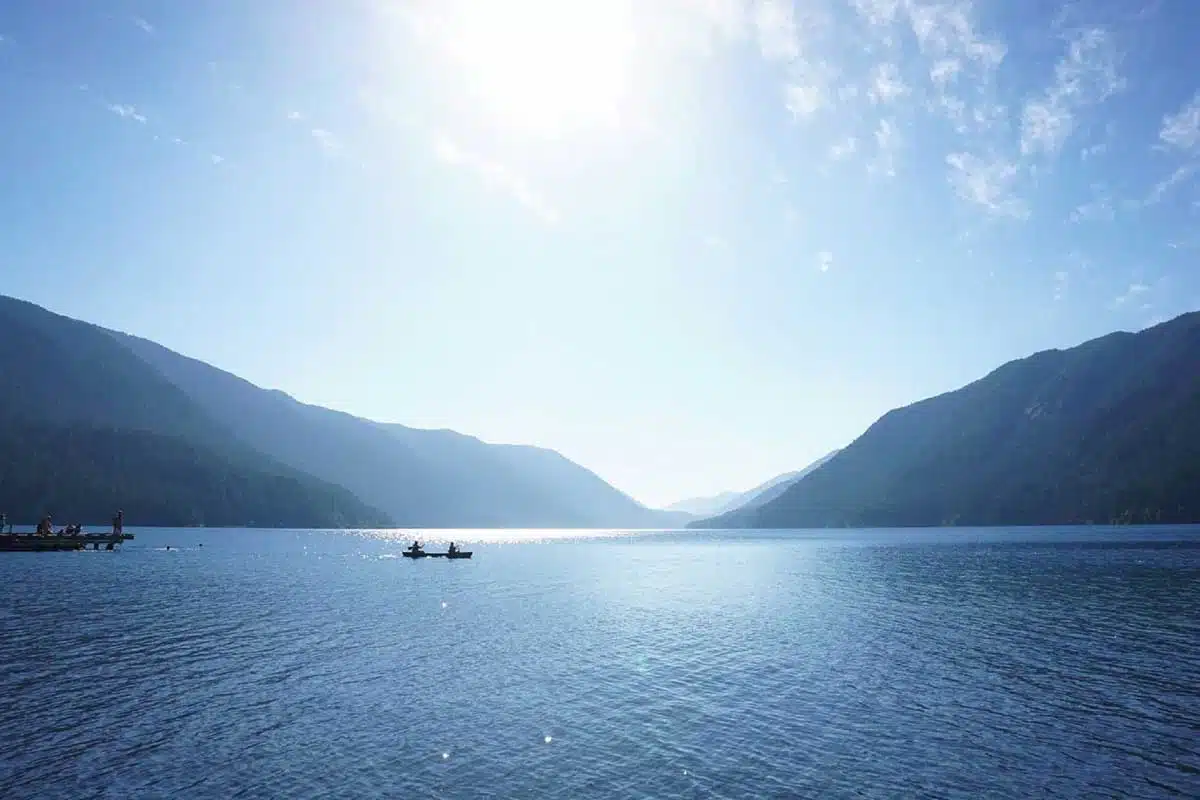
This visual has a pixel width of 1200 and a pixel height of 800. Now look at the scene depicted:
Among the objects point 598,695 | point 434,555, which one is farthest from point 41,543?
point 598,695

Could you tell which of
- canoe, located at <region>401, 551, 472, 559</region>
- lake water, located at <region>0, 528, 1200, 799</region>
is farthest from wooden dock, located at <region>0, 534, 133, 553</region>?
lake water, located at <region>0, 528, 1200, 799</region>

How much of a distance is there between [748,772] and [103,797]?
2429cm

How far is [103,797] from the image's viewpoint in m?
23.2

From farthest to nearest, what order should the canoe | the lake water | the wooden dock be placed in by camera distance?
the canoe
the wooden dock
the lake water

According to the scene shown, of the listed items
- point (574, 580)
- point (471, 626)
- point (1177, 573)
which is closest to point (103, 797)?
point (471, 626)

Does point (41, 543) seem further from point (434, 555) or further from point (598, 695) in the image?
point (598, 695)

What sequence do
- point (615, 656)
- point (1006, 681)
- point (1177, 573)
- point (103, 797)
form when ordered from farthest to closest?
point (1177, 573) < point (615, 656) < point (1006, 681) < point (103, 797)

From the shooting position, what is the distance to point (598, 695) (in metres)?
37.9

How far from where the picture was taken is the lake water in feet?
84.0

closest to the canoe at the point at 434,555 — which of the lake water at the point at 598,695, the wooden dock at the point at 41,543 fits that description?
the wooden dock at the point at 41,543

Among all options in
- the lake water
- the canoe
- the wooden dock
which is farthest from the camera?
the canoe

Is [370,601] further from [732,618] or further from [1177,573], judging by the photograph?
[1177,573]

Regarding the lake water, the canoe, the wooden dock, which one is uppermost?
the wooden dock

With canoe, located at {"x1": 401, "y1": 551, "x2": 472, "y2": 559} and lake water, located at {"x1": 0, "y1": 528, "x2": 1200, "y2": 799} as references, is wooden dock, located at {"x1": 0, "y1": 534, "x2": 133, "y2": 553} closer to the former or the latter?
canoe, located at {"x1": 401, "y1": 551, "x2": 472, "y2": 559}
